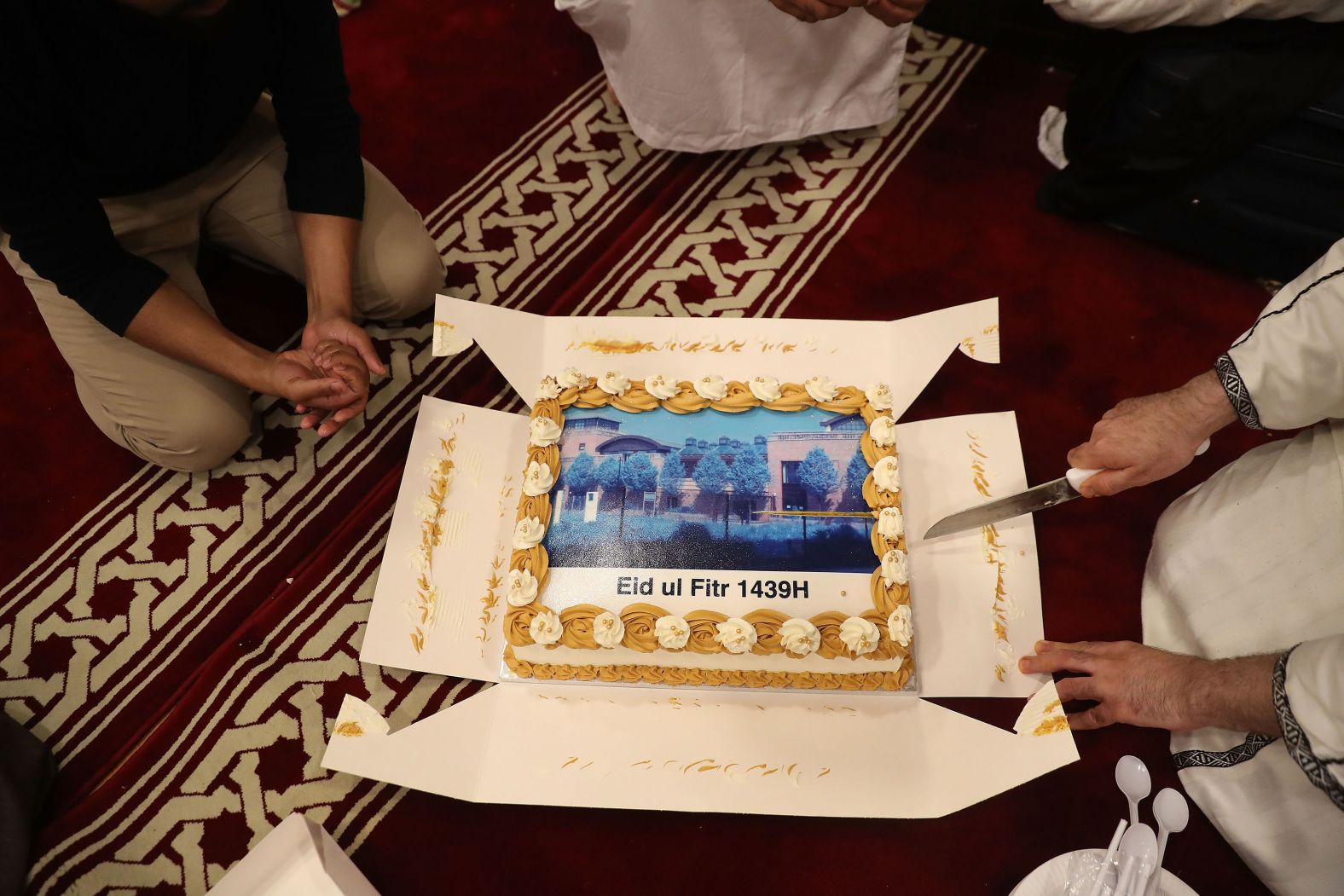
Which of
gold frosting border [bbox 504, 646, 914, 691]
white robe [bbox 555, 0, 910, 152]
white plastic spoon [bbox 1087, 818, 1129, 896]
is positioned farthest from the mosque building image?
white robe [bbox 555, 0, 910, 152]

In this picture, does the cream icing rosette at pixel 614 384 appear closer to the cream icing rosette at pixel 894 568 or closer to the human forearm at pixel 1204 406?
the cream icing rosette at pixel 894 568

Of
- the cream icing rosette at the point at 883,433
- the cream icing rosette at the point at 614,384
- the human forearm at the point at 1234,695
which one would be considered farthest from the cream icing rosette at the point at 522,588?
the human forearm at the point at 1234,695

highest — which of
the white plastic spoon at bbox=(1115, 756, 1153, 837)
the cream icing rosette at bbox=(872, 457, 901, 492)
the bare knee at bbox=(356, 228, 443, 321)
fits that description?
the bare knee at bbox=(356, 228, 443, 321)

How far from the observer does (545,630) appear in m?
1.17

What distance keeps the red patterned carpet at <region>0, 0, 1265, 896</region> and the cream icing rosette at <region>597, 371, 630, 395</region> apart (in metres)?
0.34

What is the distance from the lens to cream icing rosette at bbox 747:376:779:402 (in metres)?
1.34

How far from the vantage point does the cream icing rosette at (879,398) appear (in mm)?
1312

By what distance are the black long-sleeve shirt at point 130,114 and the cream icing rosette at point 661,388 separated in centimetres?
60

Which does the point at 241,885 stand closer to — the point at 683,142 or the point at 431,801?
the point at 431,801

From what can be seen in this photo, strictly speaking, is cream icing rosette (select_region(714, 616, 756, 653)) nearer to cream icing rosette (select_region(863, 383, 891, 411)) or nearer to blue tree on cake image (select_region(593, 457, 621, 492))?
blue tree on cake image (select_region(593, 457, 621, 492))

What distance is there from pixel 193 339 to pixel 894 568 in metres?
1.13

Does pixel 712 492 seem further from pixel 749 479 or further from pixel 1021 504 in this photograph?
pixel 1021 504

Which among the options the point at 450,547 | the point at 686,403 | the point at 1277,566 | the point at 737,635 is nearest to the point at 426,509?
the point at 450,547

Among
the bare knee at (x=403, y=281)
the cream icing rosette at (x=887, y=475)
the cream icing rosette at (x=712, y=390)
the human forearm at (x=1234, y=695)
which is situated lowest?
the human forearm at (x=1234, y=695)
